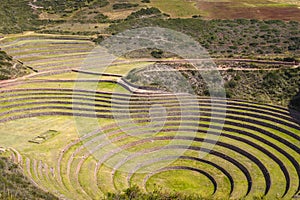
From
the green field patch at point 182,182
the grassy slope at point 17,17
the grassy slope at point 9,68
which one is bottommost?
the green field patch at point 182,182

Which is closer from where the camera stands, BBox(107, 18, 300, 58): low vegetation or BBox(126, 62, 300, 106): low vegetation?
BBox(126, 62, 300, 106): low vegetation

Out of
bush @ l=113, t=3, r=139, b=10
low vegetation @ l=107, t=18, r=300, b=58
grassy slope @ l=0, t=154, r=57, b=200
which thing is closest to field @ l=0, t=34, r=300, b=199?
grassy slope @ l=0, t=154, r=57, b=200

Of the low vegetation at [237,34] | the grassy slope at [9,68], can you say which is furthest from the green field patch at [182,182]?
the low vegetation at [237,34]

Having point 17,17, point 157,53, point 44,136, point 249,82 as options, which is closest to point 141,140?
point 44,136

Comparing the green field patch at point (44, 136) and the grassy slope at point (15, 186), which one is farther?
the green field patch at point (44, 136)

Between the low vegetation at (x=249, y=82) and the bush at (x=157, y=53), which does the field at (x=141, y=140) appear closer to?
the low vegetation at (x=249, y=82)

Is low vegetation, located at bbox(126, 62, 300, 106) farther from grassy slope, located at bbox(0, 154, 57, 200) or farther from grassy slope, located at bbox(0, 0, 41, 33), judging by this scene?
grassy slope, located at bbox(0, 0, 41, 33)

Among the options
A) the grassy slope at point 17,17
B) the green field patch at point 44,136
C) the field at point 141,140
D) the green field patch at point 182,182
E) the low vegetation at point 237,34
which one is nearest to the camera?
the field at point 141,140

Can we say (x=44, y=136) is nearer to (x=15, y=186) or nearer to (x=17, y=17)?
(x=15, y=186)
